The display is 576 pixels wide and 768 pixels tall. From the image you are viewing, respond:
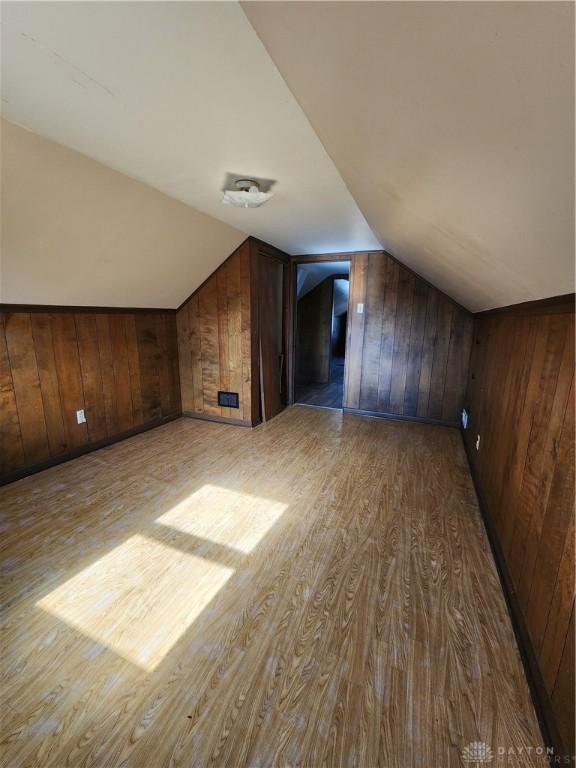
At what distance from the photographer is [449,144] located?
2.75ft

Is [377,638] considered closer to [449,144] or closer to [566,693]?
[566,693]

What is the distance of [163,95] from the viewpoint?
1133mm

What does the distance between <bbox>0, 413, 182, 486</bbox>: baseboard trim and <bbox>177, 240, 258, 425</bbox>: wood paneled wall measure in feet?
1.57

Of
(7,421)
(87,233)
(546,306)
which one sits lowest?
(7,421)

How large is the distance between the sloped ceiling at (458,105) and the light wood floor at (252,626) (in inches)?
55.7

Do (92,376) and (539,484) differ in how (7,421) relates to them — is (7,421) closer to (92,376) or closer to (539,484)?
(92,376)

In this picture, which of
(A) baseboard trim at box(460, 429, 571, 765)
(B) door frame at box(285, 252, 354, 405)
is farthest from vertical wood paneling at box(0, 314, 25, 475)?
(A) baseboard trim at box(460, 429, 571, 765)

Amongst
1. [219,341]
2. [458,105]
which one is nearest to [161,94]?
[458,105]

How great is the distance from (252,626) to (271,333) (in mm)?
2926

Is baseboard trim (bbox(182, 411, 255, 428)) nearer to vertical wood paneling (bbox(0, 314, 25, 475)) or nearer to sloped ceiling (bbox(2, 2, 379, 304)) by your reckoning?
vertical wood paneling (bbox(0, 314, 25, 475))

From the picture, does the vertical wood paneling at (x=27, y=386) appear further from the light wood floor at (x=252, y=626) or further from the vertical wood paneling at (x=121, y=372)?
the vertical wood paneling at (x=121, y=372)

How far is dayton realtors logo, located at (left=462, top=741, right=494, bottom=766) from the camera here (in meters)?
0.93

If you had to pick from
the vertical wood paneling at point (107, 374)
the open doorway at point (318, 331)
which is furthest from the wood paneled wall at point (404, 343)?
the vertical wood paneling at point (107, 374)

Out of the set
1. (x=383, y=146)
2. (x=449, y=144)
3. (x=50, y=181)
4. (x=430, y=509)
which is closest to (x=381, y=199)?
(x=383, y=146)
